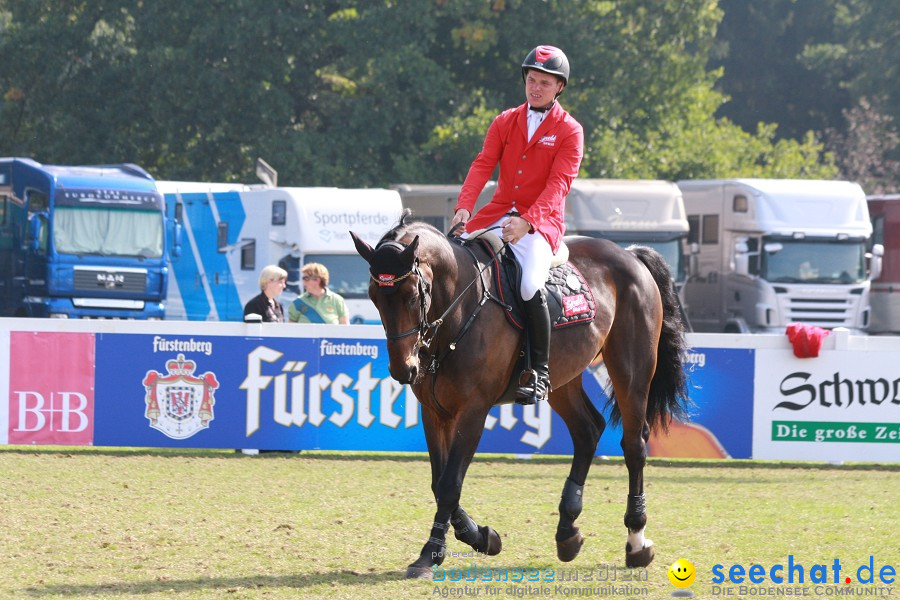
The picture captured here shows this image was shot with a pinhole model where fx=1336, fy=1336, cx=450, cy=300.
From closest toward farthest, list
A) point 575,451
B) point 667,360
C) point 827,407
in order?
point 575,451, point 667,360, point 827,407

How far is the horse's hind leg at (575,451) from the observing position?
23.9 feet

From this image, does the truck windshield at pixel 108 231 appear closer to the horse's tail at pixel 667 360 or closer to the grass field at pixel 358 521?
the grass field at pixel 358 521

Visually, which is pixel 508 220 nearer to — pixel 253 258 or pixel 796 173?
pixel 253 258

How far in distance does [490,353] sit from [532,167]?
1.20 meters

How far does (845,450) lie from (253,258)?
47.4ft

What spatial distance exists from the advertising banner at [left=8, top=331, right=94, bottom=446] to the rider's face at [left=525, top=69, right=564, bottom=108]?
676 centimetres

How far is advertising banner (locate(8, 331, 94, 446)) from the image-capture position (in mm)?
12742

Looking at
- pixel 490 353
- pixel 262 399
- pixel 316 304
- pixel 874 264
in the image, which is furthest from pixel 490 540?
pixel 874 264

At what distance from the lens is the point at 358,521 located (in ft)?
28.9

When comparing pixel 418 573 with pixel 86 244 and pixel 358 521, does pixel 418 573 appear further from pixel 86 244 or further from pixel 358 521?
pixel 86 244

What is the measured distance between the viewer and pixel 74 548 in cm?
742

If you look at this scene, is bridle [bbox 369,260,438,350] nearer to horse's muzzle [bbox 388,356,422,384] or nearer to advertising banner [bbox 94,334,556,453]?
horse's muzzle [bbox 388,356,422,384]

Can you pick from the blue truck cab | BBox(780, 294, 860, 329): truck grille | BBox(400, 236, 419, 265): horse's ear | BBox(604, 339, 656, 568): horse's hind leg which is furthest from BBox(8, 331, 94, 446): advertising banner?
BBox(780, 294, 860, 329): truck grille

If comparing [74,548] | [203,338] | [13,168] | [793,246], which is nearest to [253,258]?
[13,168]
